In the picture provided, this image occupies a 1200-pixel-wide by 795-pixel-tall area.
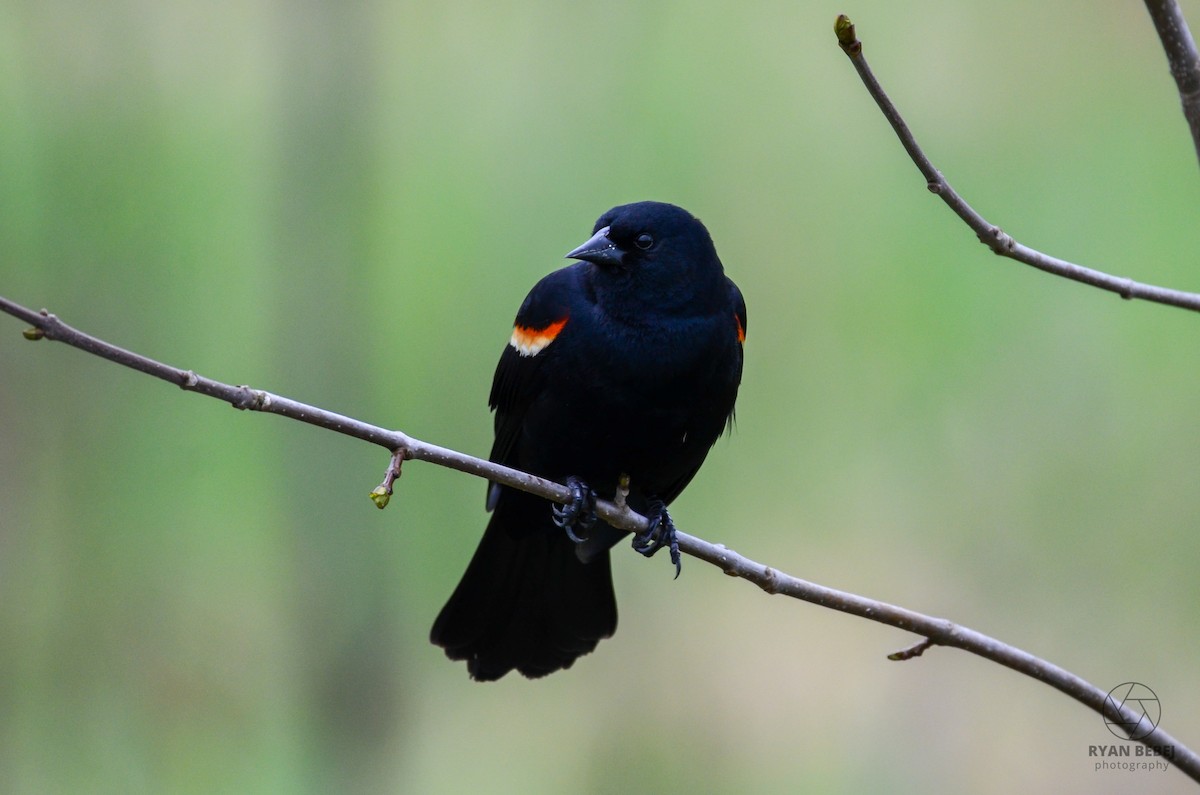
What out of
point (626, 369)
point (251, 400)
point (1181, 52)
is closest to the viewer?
point (1181, 52)

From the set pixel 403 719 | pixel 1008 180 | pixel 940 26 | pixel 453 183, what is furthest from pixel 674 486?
pixel 940 26

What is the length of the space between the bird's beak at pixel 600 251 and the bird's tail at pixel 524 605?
2.31ft

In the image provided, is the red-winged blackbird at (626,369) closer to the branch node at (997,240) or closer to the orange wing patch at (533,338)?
the orange wing patch at (533,338)

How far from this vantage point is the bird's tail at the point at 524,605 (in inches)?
109

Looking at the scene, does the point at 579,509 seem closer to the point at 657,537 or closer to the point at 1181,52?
the point at 657,537

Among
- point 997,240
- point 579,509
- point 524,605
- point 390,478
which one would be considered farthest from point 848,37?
point 524,605

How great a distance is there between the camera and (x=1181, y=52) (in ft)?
4.54

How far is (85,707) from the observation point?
13.4ft

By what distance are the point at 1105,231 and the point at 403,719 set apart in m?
3.37

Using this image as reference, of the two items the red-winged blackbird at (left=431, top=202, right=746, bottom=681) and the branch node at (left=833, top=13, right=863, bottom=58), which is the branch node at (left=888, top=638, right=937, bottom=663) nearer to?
the red-winged blackbird at (left=431, top=202, right=746, bottom=681)

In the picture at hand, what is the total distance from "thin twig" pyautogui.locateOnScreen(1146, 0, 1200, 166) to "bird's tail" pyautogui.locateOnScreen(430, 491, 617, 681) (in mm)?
1741

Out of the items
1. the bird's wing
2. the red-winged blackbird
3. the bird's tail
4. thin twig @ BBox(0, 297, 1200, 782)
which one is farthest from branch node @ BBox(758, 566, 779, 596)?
the bird's tail

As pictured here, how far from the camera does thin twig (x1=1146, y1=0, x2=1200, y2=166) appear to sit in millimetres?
1338

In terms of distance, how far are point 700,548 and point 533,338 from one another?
0.77 metres
